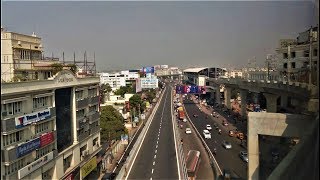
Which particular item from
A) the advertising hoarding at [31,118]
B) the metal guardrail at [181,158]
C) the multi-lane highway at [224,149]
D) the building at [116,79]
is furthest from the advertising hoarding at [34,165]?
the building at [116,79]

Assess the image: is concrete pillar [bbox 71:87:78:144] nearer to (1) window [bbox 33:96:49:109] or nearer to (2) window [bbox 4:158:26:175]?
(1) window [bbox 33:96:49:109]

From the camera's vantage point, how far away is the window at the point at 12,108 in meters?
16.6

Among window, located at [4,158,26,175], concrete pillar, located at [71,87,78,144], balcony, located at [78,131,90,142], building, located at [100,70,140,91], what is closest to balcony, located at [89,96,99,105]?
balcony, located at [78,131,90,142]

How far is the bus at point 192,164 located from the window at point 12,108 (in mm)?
13789

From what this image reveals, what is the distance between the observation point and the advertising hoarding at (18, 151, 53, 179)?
17.5 meters

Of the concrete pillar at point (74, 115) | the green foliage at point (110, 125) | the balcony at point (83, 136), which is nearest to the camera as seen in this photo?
the concrete pillar at point (74, 115)

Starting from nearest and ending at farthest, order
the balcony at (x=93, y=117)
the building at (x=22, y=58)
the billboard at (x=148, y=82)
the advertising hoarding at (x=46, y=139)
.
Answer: the advertising hoarding at (x=46, y=139) < the building at (x=22, y=58) < the balcony at (x=93, y=117) < the billboard at (x=148, y=82)

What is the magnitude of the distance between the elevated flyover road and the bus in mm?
955

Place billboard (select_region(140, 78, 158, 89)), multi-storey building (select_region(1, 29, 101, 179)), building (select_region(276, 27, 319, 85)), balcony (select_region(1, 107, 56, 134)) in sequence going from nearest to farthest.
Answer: balcony (select_region(1, 107, 56, 134)), multi-storey building (select_region(1, 29, 101, 179)), building (select_region(276, 27, 319, 85)), billboard (select_region(140, 78, 158, 89))

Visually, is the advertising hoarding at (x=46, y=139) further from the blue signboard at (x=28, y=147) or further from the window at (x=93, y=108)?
the window at (x=93, y=108)

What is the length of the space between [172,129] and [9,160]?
35.6 metres

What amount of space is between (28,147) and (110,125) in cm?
1855

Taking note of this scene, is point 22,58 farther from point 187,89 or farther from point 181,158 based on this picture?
point 187,89

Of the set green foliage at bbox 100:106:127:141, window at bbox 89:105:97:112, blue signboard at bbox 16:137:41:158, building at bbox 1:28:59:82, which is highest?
building at bbox 1:28:59:82
